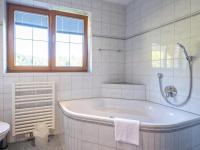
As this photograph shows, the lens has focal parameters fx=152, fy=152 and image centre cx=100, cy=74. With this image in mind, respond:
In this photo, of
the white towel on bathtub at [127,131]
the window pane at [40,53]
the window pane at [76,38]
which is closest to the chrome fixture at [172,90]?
the white towel on bathtub at [127,131]

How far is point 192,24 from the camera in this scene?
1.83m

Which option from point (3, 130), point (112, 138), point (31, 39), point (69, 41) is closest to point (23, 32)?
point (31, 39)

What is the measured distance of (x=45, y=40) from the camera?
100.0 inches

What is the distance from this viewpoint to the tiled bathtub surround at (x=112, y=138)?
144cm

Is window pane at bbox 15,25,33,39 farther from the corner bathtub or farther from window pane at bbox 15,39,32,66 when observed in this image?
the corner bathtub

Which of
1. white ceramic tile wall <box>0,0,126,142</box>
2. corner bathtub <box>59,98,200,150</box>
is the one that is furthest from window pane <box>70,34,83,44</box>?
corner bathtub <box>59,98,200,150</box>

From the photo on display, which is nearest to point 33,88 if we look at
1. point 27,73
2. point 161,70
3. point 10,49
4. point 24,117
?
point 27,73

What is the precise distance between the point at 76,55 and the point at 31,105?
1134 millimetres

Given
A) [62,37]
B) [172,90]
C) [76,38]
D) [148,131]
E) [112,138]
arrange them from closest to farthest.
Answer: [148,131] < [112,138] < [172,90] < [62,37] < [76,38]

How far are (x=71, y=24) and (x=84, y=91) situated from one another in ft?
4.05

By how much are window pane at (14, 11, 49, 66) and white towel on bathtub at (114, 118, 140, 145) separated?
1.64 metres

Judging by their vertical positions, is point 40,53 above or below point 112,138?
above

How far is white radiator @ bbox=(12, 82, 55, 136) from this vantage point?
2.17m

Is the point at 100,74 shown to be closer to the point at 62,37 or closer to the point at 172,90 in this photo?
the point at 62,37
